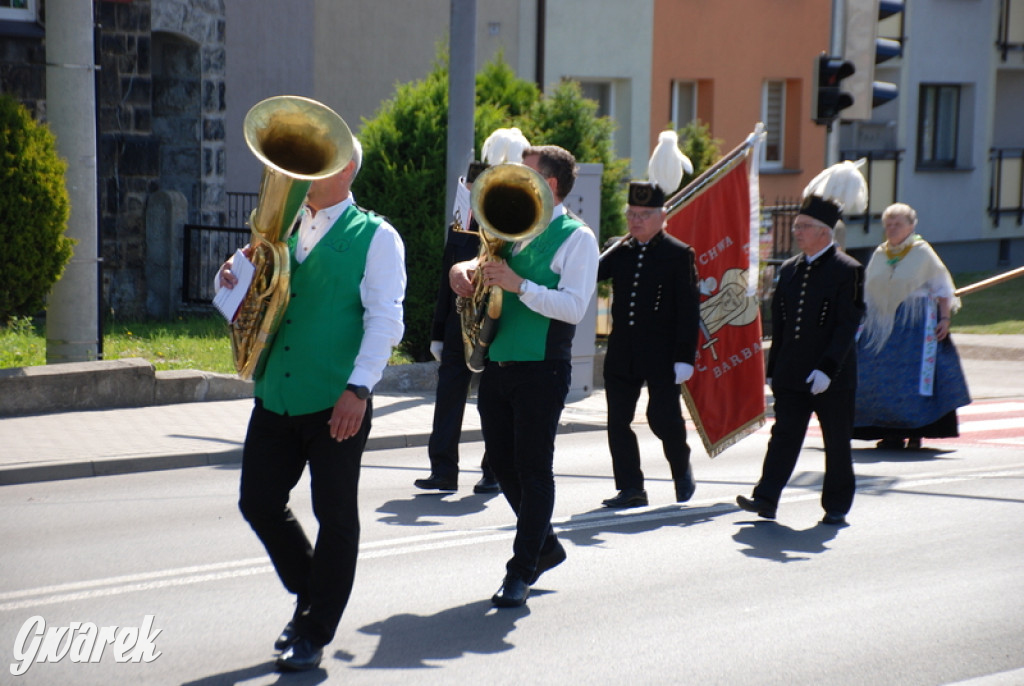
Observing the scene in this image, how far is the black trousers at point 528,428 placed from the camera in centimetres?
559

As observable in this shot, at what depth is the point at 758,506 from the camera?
747 centimetres

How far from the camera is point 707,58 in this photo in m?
22.7

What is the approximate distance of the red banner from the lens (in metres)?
8.82

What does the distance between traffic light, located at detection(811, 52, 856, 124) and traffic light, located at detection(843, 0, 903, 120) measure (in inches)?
11.8

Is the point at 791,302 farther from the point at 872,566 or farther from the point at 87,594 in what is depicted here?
the point at 87,594

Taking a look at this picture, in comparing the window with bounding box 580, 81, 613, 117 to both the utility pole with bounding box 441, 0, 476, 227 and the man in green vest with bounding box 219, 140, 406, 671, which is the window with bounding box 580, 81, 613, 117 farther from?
the man in green vest with bounding box 219, 140, 406, 671

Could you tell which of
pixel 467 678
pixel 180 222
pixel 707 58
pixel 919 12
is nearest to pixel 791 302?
pixel 467 678

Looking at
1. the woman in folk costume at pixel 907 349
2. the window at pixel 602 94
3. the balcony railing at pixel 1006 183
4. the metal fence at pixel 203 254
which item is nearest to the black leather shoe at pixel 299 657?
the woman in folk costume at pixel 907 349

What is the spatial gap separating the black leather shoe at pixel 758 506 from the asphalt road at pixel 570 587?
8 centimetres

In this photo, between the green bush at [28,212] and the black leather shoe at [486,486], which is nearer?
the black leather shoe at [486,486]

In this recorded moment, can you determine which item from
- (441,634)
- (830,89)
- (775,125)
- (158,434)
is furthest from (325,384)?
(775,125)

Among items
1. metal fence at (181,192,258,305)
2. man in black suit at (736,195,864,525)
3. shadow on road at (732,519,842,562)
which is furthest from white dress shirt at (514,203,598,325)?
metal fence at (181,192,258,305)

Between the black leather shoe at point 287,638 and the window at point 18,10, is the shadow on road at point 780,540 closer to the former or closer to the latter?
the black leather shoe at point 287,638

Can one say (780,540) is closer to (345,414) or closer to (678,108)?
(345,414)
